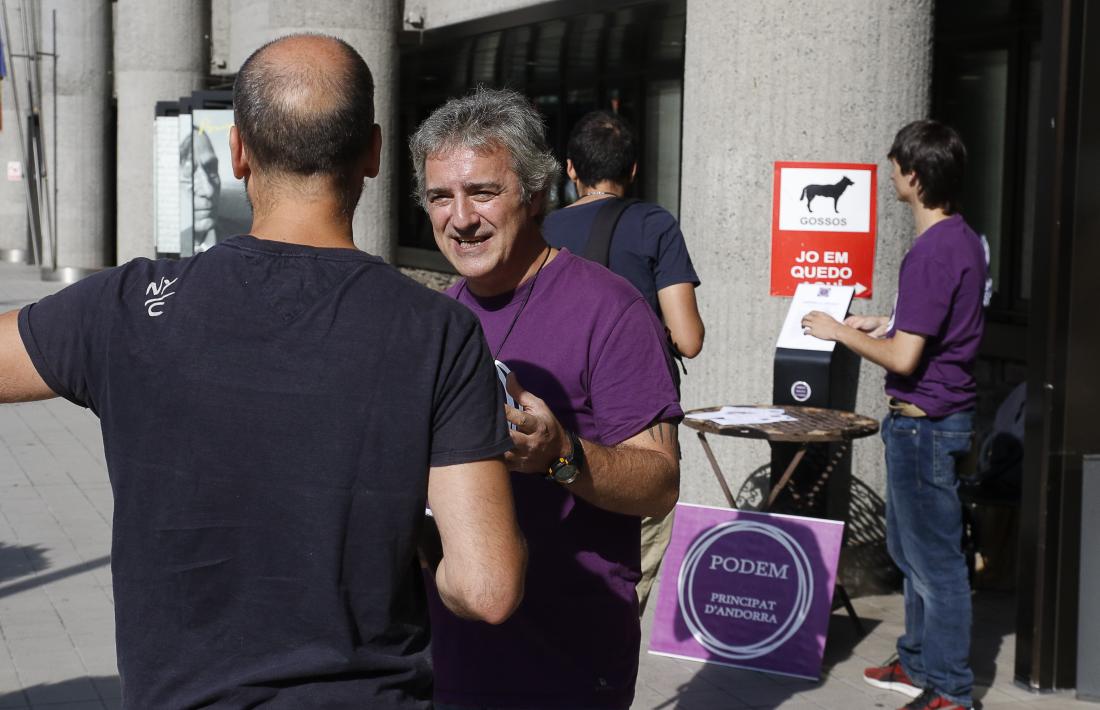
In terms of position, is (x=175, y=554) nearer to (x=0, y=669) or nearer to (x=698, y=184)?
(x=0, y=669)

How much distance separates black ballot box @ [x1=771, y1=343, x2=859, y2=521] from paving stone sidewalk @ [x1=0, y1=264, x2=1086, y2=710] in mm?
500

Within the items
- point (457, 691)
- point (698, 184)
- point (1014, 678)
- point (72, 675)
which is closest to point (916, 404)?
point (1014, 678)

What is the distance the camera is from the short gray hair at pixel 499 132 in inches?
102

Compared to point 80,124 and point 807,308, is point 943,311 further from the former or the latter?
point 80,124

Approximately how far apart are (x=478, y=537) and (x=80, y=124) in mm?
23236

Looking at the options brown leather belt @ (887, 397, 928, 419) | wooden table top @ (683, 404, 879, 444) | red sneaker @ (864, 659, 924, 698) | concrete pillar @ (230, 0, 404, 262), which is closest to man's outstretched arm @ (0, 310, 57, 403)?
brown leather belt @ (887, 397, 928, 419)

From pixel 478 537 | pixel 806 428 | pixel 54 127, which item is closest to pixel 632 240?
pixel 806 428

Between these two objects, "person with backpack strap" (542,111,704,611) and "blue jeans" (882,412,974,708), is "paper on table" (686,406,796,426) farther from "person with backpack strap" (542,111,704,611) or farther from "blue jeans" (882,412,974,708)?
"blue jeans" (882,412,974,708)

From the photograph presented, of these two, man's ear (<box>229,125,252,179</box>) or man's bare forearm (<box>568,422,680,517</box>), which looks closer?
man's ear (<box>229,125,252,179</box>)

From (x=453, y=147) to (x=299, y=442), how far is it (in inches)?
37.9

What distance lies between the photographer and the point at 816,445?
6.11 meters

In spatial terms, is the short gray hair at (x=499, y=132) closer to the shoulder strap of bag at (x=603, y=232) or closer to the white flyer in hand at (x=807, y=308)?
the shoulder strap of bag at (x=603, y=232)

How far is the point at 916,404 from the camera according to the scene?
15.2ft

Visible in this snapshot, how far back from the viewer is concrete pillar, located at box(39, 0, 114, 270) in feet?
75.3
